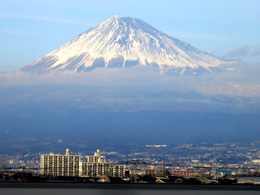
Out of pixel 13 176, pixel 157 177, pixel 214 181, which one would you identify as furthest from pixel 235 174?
pixel 13 176

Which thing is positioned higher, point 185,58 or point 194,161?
point 185,58

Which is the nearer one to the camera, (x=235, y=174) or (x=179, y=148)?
(x=235, y=174)

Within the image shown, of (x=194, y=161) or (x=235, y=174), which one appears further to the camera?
(x=194, y=161)

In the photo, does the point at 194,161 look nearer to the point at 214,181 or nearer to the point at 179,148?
the point at 179,148

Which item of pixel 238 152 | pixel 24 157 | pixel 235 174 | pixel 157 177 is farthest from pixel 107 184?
pixel 238 152

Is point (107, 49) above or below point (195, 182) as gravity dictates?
above

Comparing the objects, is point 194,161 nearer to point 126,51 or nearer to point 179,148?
point 179,148

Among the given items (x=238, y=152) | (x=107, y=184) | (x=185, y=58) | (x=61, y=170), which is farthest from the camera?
(x=185, y=58)

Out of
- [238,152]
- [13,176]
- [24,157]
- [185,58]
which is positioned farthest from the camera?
[185,58]

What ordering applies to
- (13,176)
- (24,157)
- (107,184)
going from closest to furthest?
1. (107,184)
2. (13,176)
3. (24,157)
